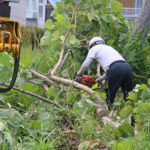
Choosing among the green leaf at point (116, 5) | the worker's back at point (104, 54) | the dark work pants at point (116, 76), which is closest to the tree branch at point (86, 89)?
the dark work pants at point (116, 76)

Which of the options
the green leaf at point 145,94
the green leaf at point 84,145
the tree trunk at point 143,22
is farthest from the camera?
the tree trunk at point 143,22

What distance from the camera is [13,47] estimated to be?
3.05 meters

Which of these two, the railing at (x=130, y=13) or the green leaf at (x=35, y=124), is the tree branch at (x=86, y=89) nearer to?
the green leaf at (x=35, y=124)

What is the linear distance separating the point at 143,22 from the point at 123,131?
5.06 meters

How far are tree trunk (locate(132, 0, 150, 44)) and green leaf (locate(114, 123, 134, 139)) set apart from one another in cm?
467

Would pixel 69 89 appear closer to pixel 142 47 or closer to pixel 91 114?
pixel 91 114

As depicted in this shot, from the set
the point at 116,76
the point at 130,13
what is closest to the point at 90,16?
the point at 116,76

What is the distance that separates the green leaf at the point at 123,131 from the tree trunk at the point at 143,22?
184 inches

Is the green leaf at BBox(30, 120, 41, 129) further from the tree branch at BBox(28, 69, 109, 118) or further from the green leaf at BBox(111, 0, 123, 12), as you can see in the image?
the green leaf at BBox(111, 0, 123, 12)

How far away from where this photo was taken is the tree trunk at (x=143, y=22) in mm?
8625

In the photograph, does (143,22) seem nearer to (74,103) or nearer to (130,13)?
(74,103)

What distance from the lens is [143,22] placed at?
8.73 meters

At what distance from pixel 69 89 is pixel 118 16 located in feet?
9.85

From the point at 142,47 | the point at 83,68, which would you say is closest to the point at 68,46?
the point at 83,68
